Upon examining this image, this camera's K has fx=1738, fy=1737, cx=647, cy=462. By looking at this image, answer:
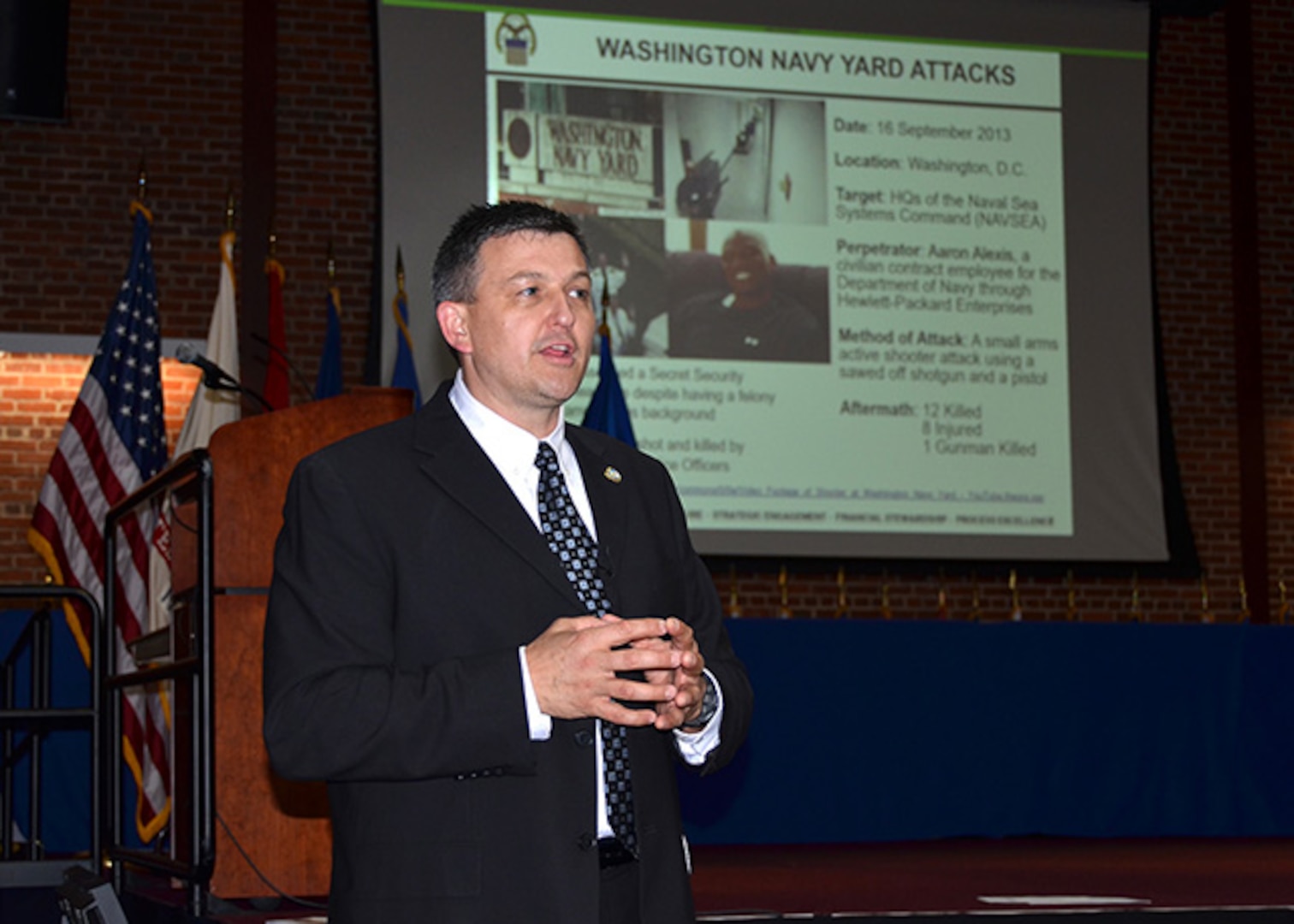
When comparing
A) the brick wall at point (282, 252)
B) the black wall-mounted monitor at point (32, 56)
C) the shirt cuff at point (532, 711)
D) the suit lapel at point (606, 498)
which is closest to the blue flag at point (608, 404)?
the brick wall at point (282, 252)

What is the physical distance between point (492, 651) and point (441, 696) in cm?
10

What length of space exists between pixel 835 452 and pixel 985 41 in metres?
2.30

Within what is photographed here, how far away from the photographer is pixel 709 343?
8328mm

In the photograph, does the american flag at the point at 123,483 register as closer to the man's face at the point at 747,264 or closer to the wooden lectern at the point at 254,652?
the wooden lectern at the point at 254,652

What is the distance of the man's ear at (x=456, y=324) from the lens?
82.4 inches

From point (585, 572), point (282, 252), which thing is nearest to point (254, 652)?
point (585, 572)

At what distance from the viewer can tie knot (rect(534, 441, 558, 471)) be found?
2059 millimetres

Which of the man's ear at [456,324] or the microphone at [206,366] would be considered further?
the microphone at [206,366]

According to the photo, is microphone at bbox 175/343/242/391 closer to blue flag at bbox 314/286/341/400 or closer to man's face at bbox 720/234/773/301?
blue flag at bbox 314/286/341/400

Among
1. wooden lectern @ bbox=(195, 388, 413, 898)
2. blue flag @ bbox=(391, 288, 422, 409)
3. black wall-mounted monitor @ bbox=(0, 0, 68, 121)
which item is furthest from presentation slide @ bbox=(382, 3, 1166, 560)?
wooden lectern @ bbox=(195, 388, 413, 898)

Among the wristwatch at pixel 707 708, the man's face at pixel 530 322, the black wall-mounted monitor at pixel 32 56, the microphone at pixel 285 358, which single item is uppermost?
the black wall-mounted monitor at pixel 32 56

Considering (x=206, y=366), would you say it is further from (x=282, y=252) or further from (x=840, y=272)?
(x=840, y=272)

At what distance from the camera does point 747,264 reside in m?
8.49

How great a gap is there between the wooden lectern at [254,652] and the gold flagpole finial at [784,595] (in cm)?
364
